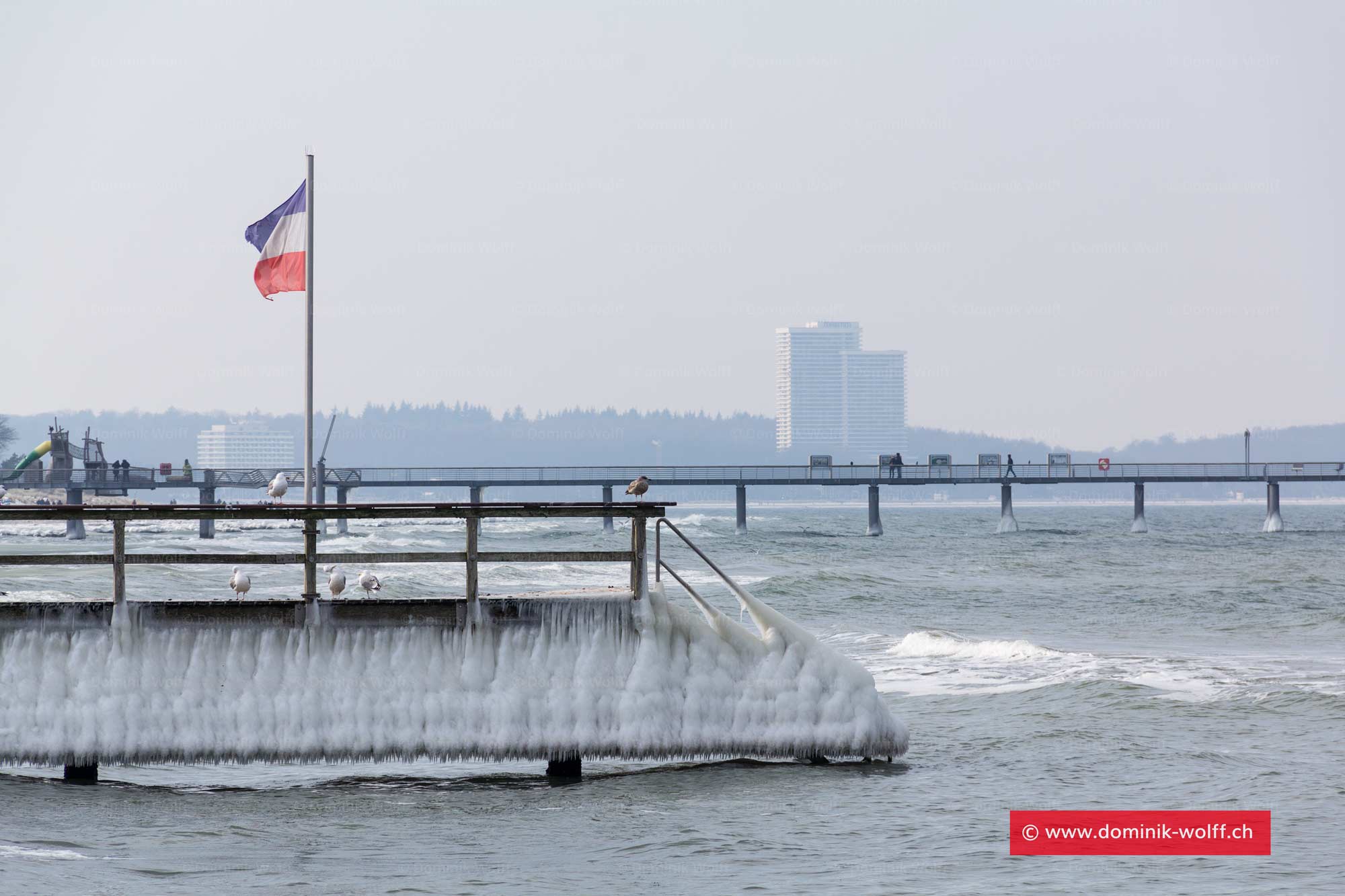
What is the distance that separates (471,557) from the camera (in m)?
12.5

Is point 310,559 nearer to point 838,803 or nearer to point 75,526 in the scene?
point 838,803

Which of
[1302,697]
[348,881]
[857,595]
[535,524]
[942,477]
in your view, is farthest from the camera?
[535,524]

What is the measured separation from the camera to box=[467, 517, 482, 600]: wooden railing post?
41.1 feet

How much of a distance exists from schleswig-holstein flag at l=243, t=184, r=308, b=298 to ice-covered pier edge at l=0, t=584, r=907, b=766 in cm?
642

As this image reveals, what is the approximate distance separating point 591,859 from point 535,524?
11828cm

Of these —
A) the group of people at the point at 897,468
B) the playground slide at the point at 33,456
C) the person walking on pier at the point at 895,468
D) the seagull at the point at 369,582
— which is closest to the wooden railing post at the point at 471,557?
the seagull at the point at 369,582

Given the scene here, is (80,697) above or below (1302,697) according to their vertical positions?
above

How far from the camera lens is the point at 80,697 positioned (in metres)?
12.4

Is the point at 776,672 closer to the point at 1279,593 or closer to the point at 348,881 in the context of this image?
the point at 348,881

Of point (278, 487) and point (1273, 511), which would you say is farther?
point (1273, 511)

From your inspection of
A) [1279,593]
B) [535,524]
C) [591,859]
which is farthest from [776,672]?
[535,524]

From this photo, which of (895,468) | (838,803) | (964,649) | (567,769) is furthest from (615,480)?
(838,803)

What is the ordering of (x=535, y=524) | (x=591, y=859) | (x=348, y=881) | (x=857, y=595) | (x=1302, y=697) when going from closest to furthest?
(x=348, y=881)
(x=591, y=859)
(x=1302, y=697)
(x=857, y=595)
(x=535, y=524)

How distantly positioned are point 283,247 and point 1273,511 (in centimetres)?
10144
